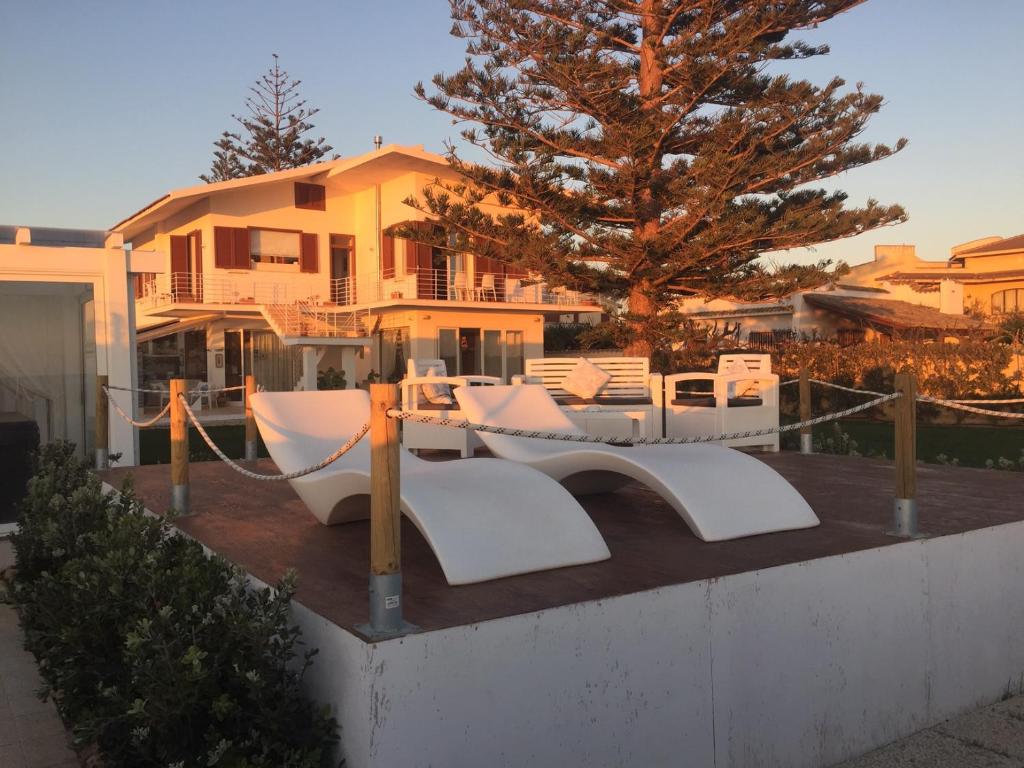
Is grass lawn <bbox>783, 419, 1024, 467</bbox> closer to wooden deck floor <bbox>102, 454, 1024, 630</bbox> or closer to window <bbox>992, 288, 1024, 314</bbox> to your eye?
wooden deck floor <bbox>102, 454, 1024, 630</bbox>

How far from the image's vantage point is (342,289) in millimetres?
23234

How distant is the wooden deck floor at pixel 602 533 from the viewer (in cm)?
291

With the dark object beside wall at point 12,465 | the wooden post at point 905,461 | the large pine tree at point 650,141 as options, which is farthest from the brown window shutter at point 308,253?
the wooden post at point 905,461

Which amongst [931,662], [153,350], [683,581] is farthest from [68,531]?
[153,350]

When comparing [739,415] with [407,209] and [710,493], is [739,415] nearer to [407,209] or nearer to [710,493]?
[710,493]

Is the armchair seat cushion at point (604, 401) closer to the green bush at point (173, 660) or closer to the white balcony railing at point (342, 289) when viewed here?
the green bush at point (173, 660)

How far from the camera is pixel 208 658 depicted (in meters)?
2.58

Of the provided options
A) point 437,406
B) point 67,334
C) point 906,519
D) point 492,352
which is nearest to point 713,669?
point 906,519

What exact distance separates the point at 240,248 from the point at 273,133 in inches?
519

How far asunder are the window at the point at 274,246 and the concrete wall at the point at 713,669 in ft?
67.6

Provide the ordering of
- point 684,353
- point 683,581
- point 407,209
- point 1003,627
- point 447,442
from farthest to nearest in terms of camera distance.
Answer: point 407,209 < point 684,353 < point 447,442 < point 1003,627 < point 683,581

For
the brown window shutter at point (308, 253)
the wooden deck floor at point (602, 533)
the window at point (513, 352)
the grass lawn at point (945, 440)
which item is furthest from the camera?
the window at point (513, 352)

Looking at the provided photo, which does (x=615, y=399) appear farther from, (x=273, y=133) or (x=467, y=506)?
(x=273, y=133)

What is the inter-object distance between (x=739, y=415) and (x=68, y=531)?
18.7ft
